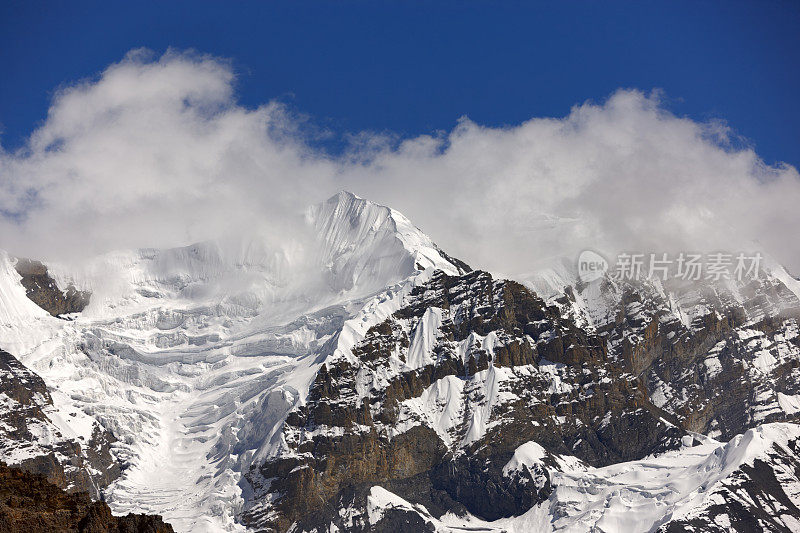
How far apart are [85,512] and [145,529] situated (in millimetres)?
5133

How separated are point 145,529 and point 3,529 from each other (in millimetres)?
14943

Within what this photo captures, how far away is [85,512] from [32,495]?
243 inches

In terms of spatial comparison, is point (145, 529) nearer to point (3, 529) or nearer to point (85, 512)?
point (85, 512)

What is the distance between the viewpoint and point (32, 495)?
105562 mm

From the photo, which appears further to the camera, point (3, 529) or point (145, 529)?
point (145, 529)

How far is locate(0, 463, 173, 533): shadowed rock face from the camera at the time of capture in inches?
3725

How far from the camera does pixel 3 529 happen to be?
3600 inches

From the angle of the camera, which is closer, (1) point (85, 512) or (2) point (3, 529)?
(2) point (3, 529)

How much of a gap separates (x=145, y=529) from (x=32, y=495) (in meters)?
10.3

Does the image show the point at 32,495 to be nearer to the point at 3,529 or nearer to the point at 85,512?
the point at 85,512

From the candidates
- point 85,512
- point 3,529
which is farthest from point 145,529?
→ point 3,529

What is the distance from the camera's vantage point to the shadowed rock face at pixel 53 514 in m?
94.6

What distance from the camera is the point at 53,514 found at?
324ft
